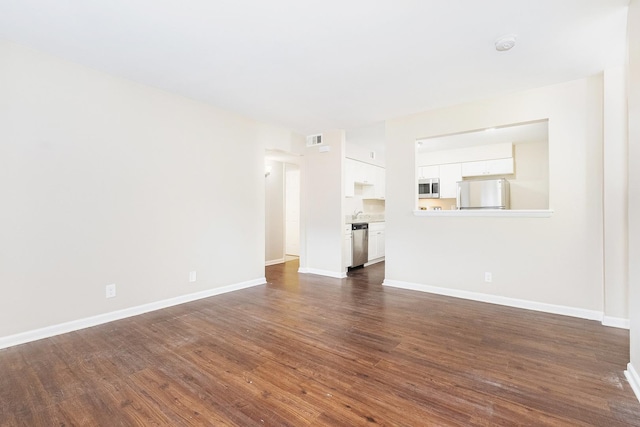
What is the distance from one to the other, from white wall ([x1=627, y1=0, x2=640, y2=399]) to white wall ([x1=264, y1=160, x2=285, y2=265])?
5531 mm

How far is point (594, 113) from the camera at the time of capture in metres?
3.13

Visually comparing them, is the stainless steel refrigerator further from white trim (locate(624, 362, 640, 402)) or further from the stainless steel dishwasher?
white trim (locate(624, 362, 640, 402))

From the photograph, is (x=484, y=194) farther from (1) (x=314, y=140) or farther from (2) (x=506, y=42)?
(2) (x=506, y=42)

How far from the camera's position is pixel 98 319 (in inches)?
118

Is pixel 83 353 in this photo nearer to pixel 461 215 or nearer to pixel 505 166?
pixel 461 215

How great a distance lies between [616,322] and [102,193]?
17.6 ft

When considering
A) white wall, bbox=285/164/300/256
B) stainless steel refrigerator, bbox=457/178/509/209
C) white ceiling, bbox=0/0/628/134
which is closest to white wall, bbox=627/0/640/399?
white ceiling, bbox=0/0/628/134

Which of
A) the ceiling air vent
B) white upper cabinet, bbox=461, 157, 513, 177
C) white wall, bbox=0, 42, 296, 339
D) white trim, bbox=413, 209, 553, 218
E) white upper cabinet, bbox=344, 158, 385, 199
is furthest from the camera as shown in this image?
white upper cabinet, bbox=461, 157, 513, 177

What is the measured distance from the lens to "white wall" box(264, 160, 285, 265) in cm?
652

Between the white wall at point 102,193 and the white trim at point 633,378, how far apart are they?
13.6ft

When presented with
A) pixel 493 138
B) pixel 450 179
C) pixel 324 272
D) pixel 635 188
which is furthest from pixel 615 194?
pixel 324 272

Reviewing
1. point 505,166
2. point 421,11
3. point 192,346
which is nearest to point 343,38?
point 421,11

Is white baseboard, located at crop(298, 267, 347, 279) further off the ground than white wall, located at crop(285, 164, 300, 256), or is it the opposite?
white wall, located at crop(285, 164, 300, 256)

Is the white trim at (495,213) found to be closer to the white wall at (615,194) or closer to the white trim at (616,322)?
the white wall at (615,194)
